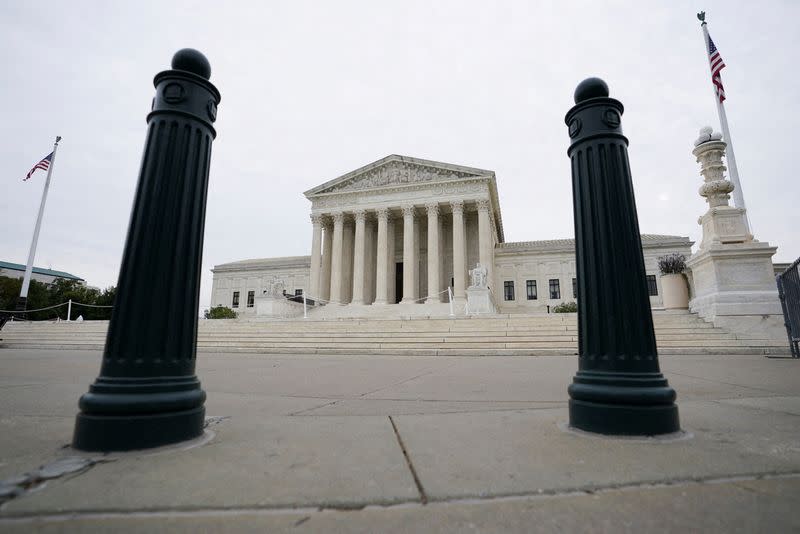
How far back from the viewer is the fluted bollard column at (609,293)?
2.16 m

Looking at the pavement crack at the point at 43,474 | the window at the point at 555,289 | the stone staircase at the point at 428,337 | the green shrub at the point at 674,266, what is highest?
the window at the point at 555,289

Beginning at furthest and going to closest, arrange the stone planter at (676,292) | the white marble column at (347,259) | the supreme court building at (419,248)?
the white marble column at (347,259)
the supreme court building at (419,248)
the stone planter at (676,292)

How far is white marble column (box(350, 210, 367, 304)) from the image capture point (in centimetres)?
3641

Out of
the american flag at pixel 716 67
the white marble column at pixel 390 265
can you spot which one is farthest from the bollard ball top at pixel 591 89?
the white marble column at pixel 390 265

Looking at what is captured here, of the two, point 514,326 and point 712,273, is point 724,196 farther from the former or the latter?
point 514,326

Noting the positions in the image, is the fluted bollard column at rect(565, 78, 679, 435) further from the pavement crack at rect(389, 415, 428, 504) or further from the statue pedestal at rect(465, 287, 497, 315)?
the statue pedestal at rect(465, 287, 497, 315)

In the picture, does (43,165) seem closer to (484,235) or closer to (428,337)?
(428,337)

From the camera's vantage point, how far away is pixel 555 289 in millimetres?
43969

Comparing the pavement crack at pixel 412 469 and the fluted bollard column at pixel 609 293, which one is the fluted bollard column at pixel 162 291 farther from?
the fluted bollard column at pixel 609 293

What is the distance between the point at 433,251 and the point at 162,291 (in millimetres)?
34140

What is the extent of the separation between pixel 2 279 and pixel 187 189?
6015cm

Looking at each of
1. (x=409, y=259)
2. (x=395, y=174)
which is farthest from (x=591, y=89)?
(x=395, y=174)

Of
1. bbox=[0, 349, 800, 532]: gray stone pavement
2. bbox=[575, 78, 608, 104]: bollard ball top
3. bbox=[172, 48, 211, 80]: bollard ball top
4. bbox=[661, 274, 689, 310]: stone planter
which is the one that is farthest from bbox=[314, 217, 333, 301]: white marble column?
bbox=[575, 78, 608, 104]: bollard ball top

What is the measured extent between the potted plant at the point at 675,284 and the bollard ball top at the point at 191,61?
1508 centimetres
